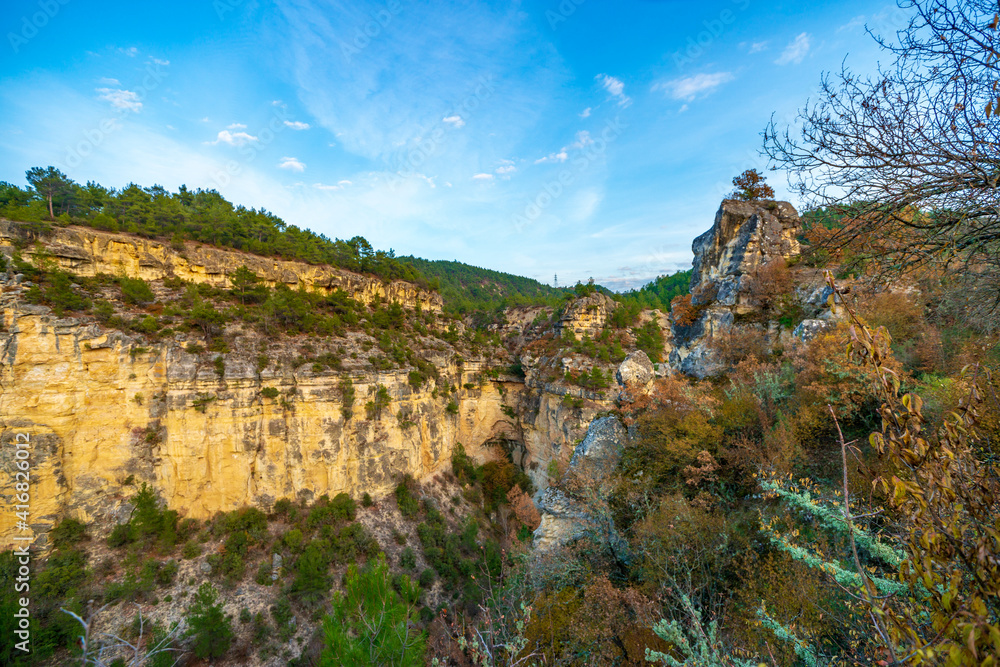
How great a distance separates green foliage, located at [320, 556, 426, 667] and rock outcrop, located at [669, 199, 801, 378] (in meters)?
12.7

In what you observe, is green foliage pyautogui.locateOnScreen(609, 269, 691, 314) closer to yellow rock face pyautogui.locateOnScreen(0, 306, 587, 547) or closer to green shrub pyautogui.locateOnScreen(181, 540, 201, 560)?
yellow rock face pyautogui.locateOnScreen(0, 306, 587, 547)

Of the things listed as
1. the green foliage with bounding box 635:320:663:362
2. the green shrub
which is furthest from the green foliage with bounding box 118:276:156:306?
the green foliage with bounding box 635:320:663:362

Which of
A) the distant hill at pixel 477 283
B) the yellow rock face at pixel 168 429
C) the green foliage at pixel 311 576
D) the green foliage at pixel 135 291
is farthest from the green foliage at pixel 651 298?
the green foliage at pixel 135 291

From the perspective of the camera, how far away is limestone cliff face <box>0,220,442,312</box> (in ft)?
61.9

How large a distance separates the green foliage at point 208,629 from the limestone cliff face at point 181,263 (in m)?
18.4

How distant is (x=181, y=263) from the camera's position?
887 inches

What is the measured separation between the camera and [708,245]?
1573 cm

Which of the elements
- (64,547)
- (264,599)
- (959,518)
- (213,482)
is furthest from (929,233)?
(64,547)

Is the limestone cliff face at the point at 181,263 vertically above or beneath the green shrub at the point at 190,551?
above

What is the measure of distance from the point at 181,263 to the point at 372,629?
83.0ft

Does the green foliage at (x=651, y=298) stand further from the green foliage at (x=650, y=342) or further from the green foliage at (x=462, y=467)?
the green foliage at (x=462, y=467)

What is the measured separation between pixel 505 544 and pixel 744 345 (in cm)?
2134

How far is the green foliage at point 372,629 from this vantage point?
8.11m

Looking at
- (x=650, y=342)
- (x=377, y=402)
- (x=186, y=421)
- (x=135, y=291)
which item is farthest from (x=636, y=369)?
(x=135, y=291)
